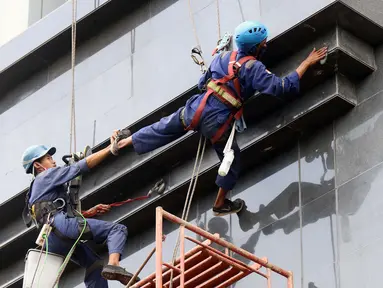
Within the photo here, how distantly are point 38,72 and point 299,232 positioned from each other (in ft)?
18.3

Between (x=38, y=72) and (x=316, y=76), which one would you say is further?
(x=38, y=72)

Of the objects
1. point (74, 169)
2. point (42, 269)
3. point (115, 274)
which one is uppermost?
point (74, 169)

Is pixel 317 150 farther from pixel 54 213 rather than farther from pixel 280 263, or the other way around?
pixel 54 213

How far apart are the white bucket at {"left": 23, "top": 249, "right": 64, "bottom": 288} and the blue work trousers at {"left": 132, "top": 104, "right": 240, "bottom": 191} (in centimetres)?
146

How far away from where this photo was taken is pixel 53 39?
58.1 ft

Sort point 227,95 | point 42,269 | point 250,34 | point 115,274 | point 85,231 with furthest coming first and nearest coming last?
point 42,269
point 85,231
point 227,95
point 250,34
point 115,274

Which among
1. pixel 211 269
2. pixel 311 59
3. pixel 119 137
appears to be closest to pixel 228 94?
pixel 311 59

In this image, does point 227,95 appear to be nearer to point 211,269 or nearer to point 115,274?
point 211,269

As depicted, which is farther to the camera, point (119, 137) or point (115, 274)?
point (119, 137)

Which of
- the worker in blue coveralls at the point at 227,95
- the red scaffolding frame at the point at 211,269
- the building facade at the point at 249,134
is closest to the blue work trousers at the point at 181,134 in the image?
the worker in blue coveralls at the point at 227,95

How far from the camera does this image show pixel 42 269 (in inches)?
577

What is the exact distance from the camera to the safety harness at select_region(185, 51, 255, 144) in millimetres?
14203

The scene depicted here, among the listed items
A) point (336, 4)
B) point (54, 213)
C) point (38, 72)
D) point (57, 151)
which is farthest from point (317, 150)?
point (38, 72)

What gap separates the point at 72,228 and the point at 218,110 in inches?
76.9
